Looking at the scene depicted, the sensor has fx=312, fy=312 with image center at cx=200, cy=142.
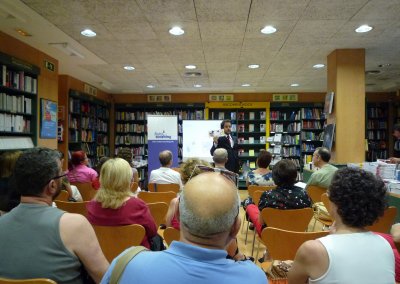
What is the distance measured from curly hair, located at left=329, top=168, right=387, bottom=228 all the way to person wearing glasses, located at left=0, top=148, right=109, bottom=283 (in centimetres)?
108

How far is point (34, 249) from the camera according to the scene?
4.18ft

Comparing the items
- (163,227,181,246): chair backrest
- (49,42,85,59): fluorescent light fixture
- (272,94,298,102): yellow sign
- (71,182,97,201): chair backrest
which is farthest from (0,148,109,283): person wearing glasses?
(272,94,298,102): yellow sign

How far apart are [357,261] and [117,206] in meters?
1.54

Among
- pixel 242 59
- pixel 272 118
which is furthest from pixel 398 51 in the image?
pixel 272 118

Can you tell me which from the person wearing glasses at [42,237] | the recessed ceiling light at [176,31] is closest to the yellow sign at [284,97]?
the recessed ceiling light at [176,31]

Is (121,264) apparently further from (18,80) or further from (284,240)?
(18,80)

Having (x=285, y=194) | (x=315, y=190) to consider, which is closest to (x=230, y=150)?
(x=315, y=190)

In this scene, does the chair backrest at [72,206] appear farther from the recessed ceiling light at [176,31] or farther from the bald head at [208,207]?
the recessed ceiling light at [176,31]

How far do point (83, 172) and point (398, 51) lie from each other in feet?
18.8

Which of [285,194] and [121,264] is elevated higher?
[121,264]

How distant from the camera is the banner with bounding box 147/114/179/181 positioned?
28.9 ft

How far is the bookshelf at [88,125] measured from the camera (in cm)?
790

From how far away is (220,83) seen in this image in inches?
339

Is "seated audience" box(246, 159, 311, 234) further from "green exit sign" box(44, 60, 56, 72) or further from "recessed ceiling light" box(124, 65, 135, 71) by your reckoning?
"green exit sign" box(44, 60, 56, 72)
